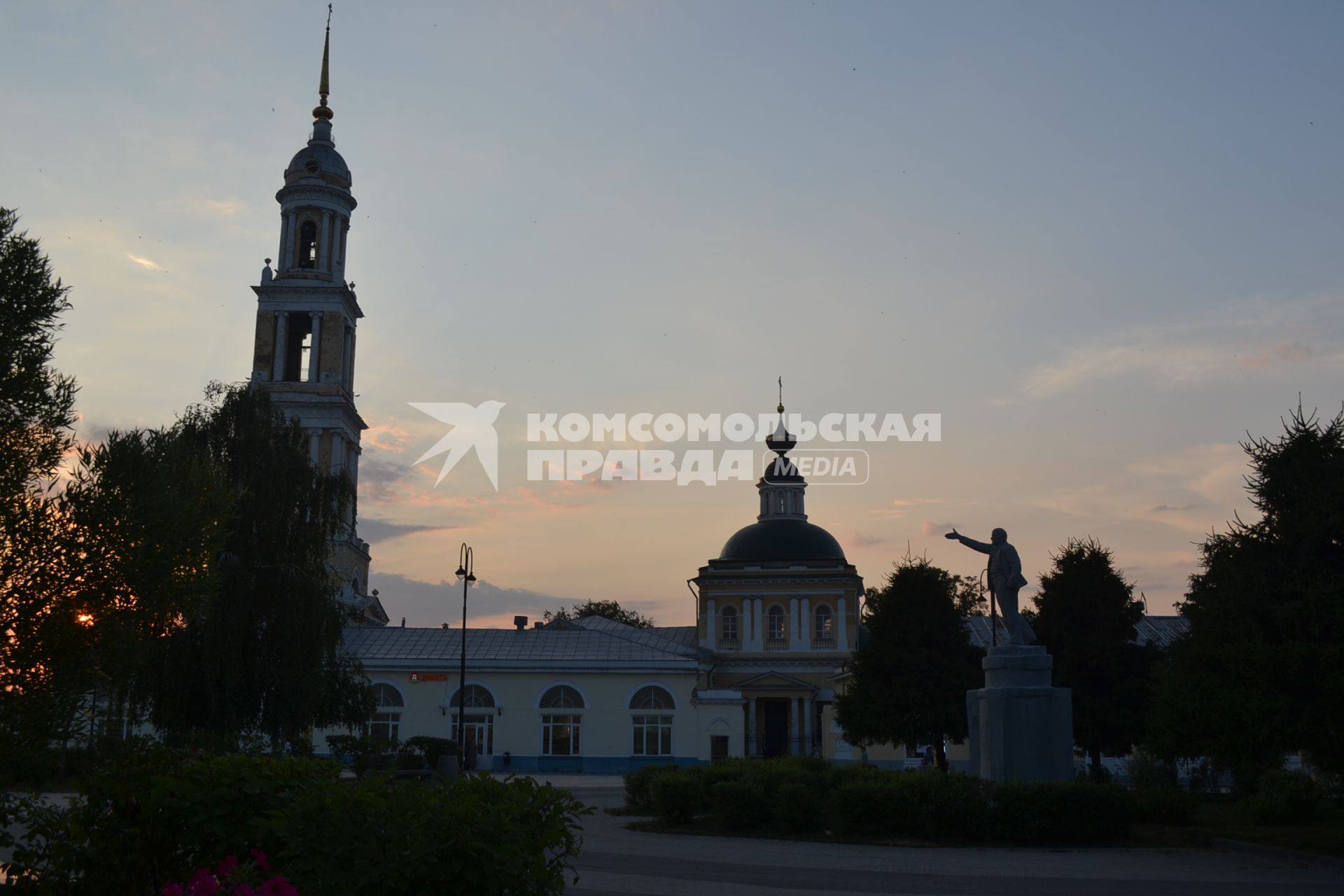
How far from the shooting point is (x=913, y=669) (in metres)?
32.1

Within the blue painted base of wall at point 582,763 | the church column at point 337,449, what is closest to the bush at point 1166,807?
the blue painted base of wall at point 582,763

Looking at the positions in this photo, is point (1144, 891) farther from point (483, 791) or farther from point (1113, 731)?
point (1113, 731)

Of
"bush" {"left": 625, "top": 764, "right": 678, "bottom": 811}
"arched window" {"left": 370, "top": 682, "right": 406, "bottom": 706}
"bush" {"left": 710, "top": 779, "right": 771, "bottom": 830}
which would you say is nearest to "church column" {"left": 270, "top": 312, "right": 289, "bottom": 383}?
"arched window" {"left": 370, "top": 682, "right": 406, "bottom": 706}

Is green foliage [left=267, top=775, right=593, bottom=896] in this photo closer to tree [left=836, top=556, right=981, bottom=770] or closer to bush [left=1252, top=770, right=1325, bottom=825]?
bush [left=1252, top=770, right=1325, bottom=825]

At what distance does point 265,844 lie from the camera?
738 centimetres

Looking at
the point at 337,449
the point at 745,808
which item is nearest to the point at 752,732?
the point at 337,449

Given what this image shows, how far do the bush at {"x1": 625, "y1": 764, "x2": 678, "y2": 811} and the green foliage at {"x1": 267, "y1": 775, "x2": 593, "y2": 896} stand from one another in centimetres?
1722

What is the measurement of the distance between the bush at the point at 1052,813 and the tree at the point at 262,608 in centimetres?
1498

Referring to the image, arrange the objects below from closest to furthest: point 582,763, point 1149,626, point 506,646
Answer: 1. point 582,763
2. point 506,646
3. point 1149,626

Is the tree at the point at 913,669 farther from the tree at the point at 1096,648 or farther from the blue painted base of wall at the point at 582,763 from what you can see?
the blue painted base of wall at the point at 582,763

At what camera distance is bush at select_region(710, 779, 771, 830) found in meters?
19.2

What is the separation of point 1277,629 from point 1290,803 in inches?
209

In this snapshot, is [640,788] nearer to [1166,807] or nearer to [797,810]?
[797,810]

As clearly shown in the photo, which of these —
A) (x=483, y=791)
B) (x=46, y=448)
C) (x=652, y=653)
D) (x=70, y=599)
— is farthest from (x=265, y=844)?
(x=652, y=653)
